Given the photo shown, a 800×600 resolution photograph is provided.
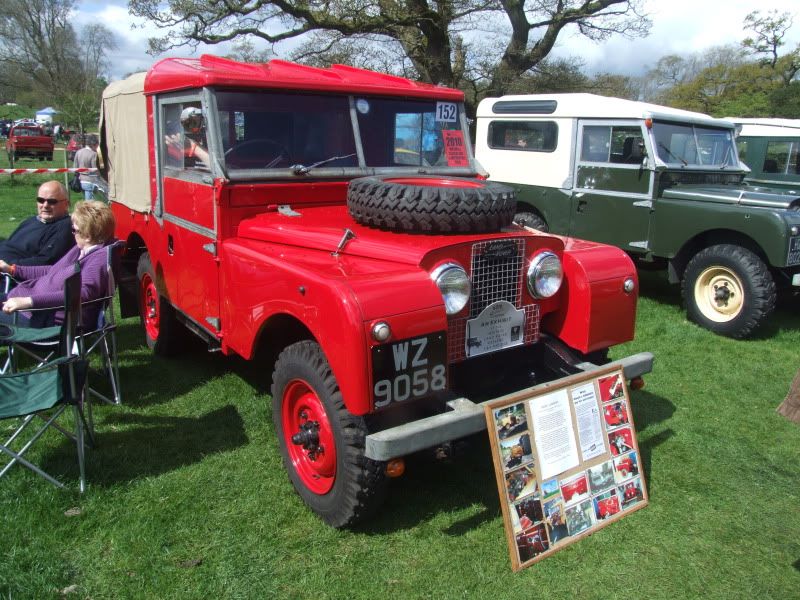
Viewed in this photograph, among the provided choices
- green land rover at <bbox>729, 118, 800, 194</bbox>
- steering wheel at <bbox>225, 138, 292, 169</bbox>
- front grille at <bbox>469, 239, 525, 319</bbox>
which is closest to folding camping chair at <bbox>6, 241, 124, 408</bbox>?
steering wheel at <bbox>225, 138, 292, 169</bbox>

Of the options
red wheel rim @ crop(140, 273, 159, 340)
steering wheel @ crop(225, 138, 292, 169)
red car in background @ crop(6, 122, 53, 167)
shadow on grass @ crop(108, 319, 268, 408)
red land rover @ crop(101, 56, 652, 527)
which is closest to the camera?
red land rover @ crop(101, 56, 652, 527)

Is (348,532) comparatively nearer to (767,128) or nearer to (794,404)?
(794,404)

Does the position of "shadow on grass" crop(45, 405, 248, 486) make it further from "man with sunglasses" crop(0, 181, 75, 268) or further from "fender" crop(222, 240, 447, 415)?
"man with sunglasses" crop(0, 181, 75, 268)

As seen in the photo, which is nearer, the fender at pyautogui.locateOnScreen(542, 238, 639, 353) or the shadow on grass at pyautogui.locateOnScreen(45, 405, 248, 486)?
the fender at pyautogui.locateOnScreen(542, 238, 639, 353)

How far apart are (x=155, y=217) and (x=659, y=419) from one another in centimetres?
391

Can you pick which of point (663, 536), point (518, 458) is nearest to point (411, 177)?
point (518, 458)

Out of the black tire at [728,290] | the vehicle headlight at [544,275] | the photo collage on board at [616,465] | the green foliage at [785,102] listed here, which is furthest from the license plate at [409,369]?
the green foliage at [785,102]

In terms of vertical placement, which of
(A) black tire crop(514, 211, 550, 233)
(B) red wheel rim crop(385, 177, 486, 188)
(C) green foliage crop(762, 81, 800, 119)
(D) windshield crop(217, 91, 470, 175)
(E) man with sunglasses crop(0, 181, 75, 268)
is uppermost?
(C) green foliage crop(762, 81, 800, 119)

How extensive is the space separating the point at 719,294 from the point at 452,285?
480 centimetres

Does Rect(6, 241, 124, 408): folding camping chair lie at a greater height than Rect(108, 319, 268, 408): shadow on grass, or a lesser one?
greater

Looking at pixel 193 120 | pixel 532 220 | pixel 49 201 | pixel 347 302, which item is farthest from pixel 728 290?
pixel 49 201

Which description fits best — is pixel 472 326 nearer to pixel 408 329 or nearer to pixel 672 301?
pixel 408 329

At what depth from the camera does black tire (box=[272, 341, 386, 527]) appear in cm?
270

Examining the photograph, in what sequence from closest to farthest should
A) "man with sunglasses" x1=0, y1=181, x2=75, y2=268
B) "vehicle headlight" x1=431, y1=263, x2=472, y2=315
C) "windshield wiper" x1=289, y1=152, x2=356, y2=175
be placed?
"vehicle headlight" x1=431, y1=263, x2=472, y2=315
"windshield wiper" x1=289, y1=152, x2=356, y2=175
"man with sunglasses" x1=0, y1=181, x2=75, y2=268
